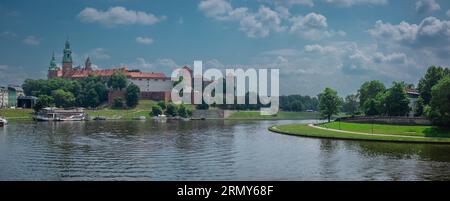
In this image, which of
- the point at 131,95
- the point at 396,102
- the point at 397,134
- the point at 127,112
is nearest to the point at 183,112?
the point at 127,112

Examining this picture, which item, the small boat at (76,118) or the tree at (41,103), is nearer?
the small boat at (76,118)

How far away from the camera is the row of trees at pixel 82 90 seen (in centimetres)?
16525

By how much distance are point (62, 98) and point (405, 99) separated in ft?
380

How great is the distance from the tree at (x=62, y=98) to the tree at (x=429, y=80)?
381ft

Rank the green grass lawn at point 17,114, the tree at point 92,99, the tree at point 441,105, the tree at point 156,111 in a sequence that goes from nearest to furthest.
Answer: the tree at point 441,105, the green grass lawn at point 17,114, the tree at point 156,111, the tree at point 92,99

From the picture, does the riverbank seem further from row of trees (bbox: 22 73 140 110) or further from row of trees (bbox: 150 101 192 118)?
row of trees (bbox: 22 73 140 110)

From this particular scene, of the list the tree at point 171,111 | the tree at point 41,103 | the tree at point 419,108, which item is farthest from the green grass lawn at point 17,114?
the tree at point 419,108

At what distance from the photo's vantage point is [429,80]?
79375 millimetres

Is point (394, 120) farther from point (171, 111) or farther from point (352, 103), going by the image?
point (171, 111)

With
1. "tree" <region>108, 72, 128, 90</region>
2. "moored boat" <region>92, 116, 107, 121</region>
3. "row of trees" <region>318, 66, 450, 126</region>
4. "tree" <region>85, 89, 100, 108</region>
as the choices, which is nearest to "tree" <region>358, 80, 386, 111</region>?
"row of trees" <region>318, 66, 450, 126</region>

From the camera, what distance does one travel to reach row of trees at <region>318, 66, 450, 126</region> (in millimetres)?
61325

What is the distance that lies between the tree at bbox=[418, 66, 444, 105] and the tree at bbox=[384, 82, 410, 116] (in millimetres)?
2865

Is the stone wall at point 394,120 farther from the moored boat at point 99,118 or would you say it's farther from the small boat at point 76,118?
the moored boat at point 99,118

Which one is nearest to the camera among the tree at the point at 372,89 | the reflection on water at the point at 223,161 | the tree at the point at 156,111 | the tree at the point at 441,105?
the reflection on water at the point at 223,161
